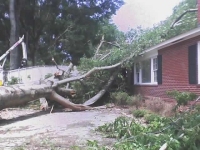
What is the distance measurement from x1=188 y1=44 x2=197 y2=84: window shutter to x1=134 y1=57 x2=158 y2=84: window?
121 inches

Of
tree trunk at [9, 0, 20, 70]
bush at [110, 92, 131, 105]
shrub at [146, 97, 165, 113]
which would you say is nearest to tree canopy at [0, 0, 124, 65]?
tree trunk at [9, 0, 20, 70]

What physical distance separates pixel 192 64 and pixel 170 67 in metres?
1.89

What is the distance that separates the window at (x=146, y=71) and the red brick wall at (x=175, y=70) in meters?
0.67

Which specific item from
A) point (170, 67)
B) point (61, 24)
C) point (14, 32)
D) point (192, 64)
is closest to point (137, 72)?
point (170, 67)

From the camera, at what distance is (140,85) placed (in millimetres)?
13977

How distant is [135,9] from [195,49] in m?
19.9

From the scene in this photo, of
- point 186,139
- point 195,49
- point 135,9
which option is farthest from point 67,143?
point 135,9

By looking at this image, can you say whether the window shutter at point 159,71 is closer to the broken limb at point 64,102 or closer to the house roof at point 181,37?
the house roof at point 181,37

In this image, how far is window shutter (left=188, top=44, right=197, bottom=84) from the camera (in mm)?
9344

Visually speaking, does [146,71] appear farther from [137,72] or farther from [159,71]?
[159,71]

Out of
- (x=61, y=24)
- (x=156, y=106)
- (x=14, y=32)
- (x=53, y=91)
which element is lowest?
(x=156, y=106)

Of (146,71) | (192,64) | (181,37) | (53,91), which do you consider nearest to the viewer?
(192,64)

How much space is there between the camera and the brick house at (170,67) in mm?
9422

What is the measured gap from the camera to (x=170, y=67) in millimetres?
11375
